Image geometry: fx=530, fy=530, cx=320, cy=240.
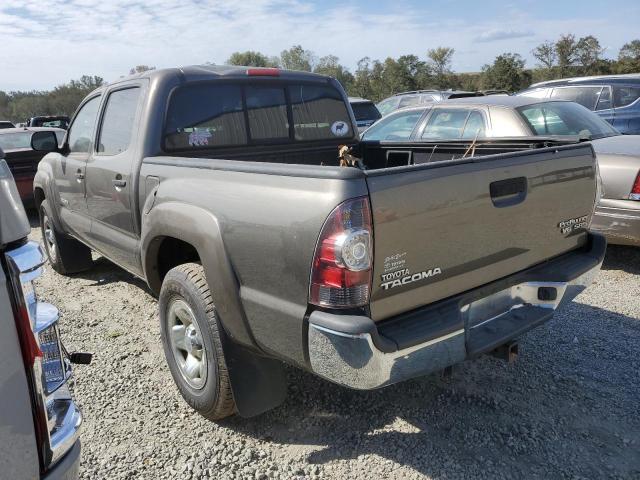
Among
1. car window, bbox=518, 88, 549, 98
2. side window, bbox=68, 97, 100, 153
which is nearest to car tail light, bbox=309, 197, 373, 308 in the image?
side window, bbox=68, 97, 100, 153

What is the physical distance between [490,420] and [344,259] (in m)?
1.56

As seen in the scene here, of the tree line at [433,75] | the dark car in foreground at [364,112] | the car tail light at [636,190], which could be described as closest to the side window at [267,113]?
the car tail light at [636,190]

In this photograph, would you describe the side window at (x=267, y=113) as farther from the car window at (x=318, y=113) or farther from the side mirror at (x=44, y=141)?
the side mirror at (x=44, y=141)

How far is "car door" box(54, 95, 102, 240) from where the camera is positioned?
4523 millimetres

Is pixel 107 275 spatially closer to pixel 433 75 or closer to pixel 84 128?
pixel 84 128

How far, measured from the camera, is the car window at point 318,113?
169 inches

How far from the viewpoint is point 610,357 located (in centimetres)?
363

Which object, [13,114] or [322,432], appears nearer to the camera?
[322,432]

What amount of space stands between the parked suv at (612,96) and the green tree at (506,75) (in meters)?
26.6

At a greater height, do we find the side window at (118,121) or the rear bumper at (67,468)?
the side window at (118,121)

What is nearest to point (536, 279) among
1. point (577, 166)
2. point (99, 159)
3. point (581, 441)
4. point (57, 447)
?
point (577, 166)

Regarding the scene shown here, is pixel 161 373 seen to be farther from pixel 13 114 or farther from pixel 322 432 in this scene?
pixel 13 114

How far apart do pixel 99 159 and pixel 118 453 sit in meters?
2.32

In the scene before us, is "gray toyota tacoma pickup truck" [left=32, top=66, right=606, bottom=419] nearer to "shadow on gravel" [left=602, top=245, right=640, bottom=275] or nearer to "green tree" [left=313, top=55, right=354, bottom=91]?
"shadow on gravel" [left=602, top=245, right=640, bottom=275]
